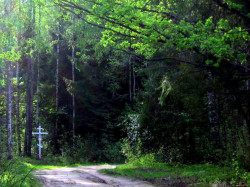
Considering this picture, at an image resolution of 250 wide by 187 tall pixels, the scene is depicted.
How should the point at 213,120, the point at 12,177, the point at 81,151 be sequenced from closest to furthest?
1. the point at 12,177
2. the point at 213,120
3. the point at 81,151

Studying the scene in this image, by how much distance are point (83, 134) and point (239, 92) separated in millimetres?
21279

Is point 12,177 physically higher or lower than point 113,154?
higher

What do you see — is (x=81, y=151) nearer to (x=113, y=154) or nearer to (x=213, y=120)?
(x=113, y=154)

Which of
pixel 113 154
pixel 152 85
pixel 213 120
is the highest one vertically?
pixel 152 85

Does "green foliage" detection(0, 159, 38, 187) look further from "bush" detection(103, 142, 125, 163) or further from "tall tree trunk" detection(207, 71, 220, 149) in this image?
"bush" detection(103, 142, 125, 163)

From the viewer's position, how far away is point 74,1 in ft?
33.2

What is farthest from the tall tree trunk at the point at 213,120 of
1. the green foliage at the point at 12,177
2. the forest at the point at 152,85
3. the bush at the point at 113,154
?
the bush at the point at 113,154

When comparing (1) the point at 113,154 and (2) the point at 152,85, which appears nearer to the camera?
(2) the point at 152,85

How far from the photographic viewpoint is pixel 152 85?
18.0 m

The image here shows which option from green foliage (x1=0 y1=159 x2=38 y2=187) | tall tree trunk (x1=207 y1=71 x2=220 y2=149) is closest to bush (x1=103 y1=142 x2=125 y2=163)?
tall tree trunk (x1=207 y1=71 x2=220 y2=149)

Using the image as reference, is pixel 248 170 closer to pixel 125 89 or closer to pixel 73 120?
pixel 73 120

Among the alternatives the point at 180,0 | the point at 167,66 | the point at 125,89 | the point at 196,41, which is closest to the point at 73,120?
the point at 125,89

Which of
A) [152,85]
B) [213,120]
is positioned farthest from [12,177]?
[152,85]

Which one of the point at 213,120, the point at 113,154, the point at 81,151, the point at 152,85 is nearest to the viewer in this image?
the point at 213,120
